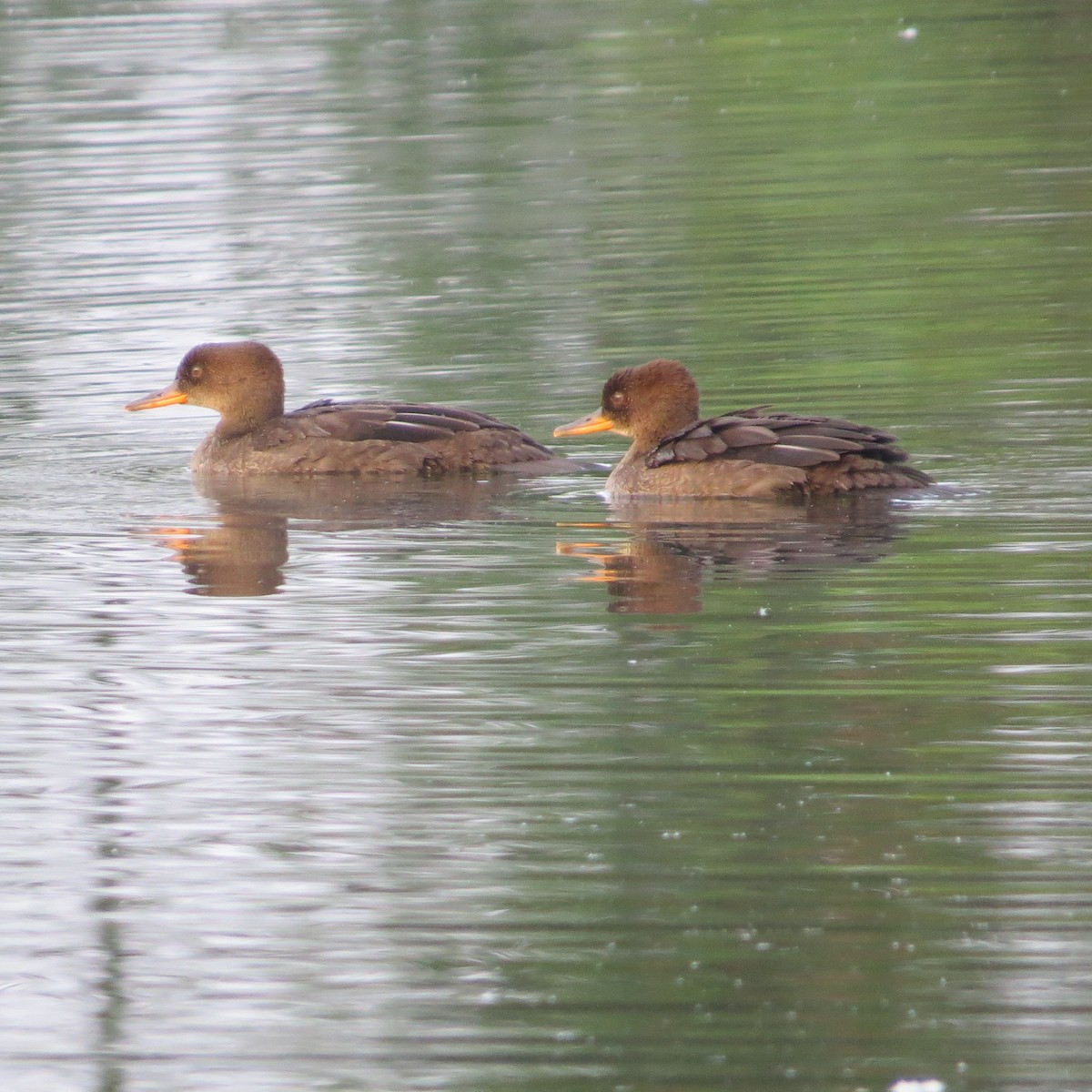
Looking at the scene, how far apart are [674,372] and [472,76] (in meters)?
15.7

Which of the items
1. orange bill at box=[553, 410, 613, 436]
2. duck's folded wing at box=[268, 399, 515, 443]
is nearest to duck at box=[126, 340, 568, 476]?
duck's folded wing at box=[268, 399, 515, 443]

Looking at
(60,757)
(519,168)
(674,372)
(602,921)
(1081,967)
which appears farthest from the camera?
(519,168)

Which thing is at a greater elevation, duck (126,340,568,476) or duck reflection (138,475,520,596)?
duck (126,340,568,476)

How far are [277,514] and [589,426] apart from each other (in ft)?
5.14

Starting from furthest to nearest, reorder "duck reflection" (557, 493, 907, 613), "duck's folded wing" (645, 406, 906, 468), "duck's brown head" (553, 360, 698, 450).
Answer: "duck's brown head" (553, 360, 698, 450), "duck's folded wing" (645, 406, 906, 468), "duck reflection" (557, 493, 907, 613)

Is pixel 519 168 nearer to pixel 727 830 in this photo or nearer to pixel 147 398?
pixel 147 398

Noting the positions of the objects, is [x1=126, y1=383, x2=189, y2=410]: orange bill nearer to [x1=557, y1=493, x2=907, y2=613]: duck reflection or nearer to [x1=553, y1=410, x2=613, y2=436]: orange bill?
[x1=553, y1=410, x2=613, y2=436]: orange bill

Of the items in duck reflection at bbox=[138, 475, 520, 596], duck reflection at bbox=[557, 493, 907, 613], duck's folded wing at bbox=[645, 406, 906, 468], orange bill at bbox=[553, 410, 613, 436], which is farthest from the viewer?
orange bill at bbox=[553, 410, 613, 436]

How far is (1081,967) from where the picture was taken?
5.34 meters

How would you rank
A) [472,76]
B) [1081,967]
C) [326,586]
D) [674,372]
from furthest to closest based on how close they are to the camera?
[472,76], [674,372], [326,586], [1081,967]

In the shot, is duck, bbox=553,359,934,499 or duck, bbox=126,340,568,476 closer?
duck, bbox=553,359,934,499

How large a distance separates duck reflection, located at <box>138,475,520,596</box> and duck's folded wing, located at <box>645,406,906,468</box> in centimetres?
95

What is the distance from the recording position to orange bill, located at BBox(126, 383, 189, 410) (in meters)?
12.2

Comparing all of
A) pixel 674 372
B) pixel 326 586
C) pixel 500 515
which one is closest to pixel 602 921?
pixel 326 586
